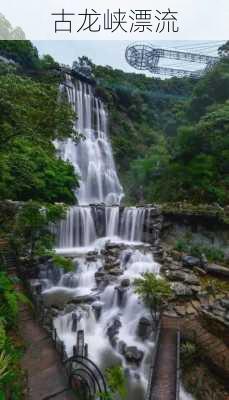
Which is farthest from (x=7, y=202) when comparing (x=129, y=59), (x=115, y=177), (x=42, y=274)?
(x=129, y=59)

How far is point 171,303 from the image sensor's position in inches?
340

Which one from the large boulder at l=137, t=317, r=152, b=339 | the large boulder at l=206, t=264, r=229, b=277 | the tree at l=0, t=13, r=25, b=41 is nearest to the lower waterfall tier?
the large boulder at l=206, t=264, r=229, b=277

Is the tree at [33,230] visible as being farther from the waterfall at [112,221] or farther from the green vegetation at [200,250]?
the waterfall at [112,221]

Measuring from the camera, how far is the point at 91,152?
26.1m

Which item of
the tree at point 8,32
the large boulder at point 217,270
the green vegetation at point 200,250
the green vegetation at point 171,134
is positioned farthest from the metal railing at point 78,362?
the tree at point 8,32

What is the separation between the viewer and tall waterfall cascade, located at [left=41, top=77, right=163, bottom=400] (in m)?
7.41

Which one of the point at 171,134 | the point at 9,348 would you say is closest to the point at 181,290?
the point at 9,348

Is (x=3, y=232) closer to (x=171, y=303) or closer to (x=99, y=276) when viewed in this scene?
(x=99, y=276)

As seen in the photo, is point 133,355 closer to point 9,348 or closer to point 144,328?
point 144,328

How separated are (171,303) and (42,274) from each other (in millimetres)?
5097

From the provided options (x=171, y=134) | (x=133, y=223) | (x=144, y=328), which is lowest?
(x=144, y=328)

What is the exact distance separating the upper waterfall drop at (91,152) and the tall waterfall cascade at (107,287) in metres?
1.65

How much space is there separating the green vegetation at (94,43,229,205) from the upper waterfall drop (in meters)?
1.26

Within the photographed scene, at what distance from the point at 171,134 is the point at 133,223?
17.0 metres
